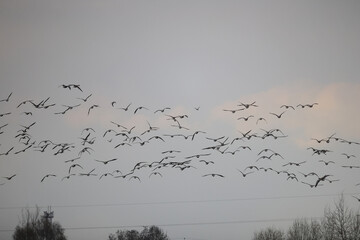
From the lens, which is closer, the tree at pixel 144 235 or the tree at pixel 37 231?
the tree at pixel 37 231

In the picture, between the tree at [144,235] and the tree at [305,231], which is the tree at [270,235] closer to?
the tree at [305,231]

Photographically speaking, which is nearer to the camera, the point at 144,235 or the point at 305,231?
the point at 305,231

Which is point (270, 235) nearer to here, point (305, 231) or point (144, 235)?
point (305, 231)

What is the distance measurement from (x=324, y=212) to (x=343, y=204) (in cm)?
346

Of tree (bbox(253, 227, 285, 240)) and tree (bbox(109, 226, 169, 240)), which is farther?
tree (bbox(109, 226, 169, 240))

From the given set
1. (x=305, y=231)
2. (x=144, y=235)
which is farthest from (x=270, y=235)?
(x=144, y=235)

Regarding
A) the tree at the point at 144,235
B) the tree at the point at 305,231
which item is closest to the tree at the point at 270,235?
the tree at the point at 305,231

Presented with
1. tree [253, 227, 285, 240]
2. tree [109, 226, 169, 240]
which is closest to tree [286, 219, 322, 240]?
tree [253, 227, 285, 240]

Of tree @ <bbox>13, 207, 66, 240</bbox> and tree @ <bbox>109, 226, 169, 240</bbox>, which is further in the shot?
tree @ <bbox>109, 226, 169, 240</bbox>

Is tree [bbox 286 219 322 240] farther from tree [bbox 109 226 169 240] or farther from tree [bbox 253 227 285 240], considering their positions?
tree [bbox 109 226 169 240]

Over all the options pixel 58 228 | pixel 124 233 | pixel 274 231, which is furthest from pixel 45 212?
pixel 274 231

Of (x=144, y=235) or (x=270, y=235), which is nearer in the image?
(x=270, y=235)

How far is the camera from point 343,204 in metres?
45.9

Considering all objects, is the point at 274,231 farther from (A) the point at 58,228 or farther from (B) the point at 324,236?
(A) the point at 58,228
